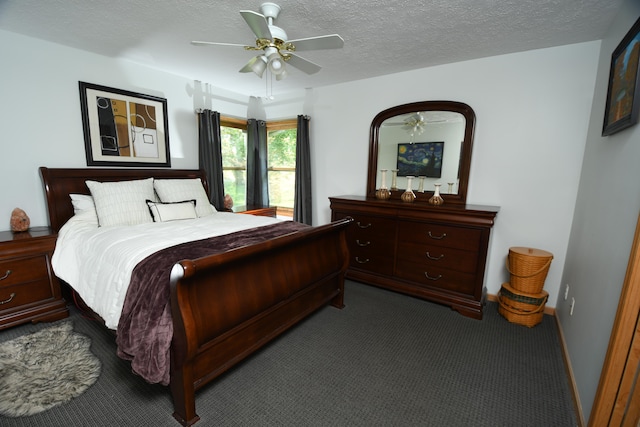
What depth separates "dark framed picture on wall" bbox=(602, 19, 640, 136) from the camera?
1.44m

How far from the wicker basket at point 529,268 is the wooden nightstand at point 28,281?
402cm

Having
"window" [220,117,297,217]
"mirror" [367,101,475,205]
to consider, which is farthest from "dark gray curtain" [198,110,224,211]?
"mirror" [367,101,475,205]

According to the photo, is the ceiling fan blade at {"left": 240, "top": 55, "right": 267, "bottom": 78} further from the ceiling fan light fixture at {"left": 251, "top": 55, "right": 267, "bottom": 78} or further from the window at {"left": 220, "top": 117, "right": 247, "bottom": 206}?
the window at {"left": 220, "top": 117, "right": 247, "bottom": 206}

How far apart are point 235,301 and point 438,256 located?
2.03m

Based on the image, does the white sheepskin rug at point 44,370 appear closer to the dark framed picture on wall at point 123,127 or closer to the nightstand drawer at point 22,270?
the nightstand drawer at point 22,270

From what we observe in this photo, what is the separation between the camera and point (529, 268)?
2.41m

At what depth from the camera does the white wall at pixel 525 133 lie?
8.02ft

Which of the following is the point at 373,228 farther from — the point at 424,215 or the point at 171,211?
the point at 171,211

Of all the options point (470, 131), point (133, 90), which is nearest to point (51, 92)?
point (133, 90)

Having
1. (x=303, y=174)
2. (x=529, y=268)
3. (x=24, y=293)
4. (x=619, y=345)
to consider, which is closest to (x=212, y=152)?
(x=303, y=174)

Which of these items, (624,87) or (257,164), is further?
(257,164)

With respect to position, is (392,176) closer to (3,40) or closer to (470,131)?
(470,131)

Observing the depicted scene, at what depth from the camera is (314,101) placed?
4016mm

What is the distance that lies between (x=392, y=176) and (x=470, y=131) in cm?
96
